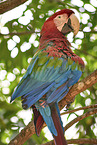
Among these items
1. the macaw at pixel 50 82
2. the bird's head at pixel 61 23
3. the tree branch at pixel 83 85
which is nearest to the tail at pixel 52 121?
the macaw at pixel 50 82

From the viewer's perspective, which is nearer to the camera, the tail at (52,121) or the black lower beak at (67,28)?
the tail at (52,121)

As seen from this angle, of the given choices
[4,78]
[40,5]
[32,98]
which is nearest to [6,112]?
[4,78]

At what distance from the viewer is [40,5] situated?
2393 millimetres

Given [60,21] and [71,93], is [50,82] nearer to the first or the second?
[71,93]

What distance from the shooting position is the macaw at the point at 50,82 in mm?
1374

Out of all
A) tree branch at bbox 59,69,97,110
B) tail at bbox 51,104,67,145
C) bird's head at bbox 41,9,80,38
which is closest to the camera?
tail at bbox 51,104,67,145

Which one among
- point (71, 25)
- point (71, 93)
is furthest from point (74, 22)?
point (71, 93)

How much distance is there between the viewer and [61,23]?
6.50 feet

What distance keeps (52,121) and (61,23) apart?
947 mm

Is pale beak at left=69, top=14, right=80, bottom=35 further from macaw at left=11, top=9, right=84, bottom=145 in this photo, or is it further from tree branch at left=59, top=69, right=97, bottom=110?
tree branch at left=59, top=69, right=97, bottom=110

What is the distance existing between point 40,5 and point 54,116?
1398 mm

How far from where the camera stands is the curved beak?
198 cm

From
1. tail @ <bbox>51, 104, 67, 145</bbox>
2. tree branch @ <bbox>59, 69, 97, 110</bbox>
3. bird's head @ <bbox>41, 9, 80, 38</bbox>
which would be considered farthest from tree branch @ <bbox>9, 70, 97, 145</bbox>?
bird's head @ <bbox>41, 9, 80, 38</bbox>

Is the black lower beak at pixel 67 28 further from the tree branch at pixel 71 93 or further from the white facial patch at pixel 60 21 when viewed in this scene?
the tree branch at pixel 71 93
